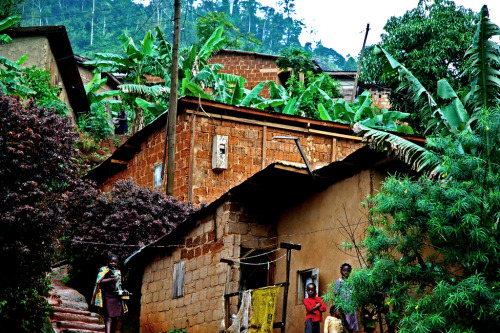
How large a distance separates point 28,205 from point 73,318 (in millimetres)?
3462

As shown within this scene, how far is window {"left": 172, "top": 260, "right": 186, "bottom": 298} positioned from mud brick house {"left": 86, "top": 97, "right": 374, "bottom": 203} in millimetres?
4574

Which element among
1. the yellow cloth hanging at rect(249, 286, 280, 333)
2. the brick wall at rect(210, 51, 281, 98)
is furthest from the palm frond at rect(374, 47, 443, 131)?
the brick wall at rect(210, 51, 281, 98)

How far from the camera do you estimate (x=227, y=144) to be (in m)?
21.0

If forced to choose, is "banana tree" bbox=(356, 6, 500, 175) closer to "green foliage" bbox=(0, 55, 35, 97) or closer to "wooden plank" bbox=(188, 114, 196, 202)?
"wooden plank" bbox=(188, 114, 196, 202)

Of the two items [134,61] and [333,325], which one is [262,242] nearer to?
[333,325]

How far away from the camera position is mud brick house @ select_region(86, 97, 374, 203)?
2075 centimetres

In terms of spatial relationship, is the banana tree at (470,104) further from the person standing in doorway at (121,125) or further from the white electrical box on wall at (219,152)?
the person standing in doorway at (121,125)

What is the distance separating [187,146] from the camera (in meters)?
20.8

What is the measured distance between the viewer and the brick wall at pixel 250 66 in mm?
34188

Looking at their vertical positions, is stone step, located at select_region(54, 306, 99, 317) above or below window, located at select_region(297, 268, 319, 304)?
below

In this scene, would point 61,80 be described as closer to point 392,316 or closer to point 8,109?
point 8,109

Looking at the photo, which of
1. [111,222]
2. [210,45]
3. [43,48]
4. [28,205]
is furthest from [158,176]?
[28,205]

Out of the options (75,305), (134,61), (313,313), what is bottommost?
(75,305)

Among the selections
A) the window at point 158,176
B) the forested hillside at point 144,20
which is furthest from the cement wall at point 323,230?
the forested hillside at point 144,20
